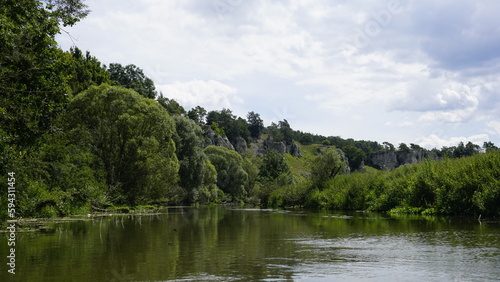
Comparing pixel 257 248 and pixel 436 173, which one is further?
pixel 436 173

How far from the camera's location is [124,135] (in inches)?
1762

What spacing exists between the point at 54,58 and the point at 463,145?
455 feet

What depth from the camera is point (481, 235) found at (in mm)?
13758

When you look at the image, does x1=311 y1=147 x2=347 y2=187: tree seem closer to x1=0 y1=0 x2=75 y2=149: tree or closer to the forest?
the forest

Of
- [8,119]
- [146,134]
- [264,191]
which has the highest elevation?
[146,134]

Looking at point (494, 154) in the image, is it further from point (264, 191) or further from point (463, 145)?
point (463, 145)

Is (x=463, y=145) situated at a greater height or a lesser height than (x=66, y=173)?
greater

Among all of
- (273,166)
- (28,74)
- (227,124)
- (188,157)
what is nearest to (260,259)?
(28,74)

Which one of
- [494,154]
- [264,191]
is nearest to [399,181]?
[494,154]

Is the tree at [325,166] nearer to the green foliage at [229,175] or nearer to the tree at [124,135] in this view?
the tree at [124,135]

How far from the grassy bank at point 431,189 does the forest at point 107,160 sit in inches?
2.8

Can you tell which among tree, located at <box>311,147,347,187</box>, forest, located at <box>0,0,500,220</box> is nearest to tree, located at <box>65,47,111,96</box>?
forest, located at <box>0,0,500,220</box>

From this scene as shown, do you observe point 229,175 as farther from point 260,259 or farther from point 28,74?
point 260,259

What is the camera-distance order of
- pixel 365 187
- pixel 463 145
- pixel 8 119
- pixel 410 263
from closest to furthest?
pixel 410 263
pixel 8 119
pixel 365 187
pixel 463 145
